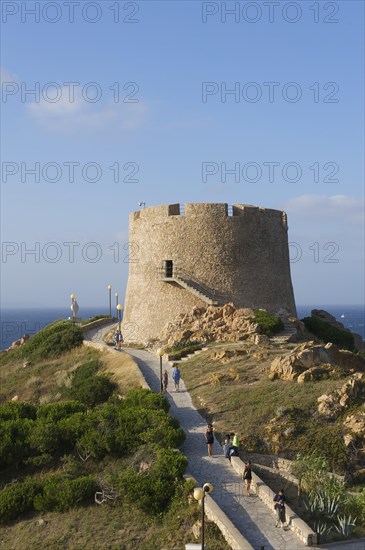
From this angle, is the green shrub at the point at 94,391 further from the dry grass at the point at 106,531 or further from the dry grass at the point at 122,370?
the dry grass at the point at 106,531

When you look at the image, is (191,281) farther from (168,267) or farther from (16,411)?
(16,411)

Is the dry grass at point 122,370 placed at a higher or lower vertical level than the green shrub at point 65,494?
higher

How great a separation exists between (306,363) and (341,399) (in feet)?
11.6

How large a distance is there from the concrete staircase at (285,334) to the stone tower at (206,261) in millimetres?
1983

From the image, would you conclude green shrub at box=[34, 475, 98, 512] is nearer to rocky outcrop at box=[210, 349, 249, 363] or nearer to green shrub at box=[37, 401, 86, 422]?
green shrub at box=[37, 401, 86, 422]

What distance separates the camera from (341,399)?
20.1m

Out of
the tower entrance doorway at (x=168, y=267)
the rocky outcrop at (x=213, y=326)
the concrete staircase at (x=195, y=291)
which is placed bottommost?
the rocky outcrop at (x=213, y=326)

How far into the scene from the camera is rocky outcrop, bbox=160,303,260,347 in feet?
101

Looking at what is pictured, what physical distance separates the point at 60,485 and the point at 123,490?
1.92 metres

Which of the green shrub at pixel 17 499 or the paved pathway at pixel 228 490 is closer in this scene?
the paved pathway at pixel 228 490

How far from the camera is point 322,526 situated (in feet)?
44.7

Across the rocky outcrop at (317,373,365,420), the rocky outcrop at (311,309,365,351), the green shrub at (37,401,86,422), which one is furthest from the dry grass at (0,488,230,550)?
the rocky outcrop at (311,309,365,351)

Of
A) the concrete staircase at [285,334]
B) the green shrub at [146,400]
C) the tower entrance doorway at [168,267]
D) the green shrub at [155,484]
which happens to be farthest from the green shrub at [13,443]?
the tower entrance doorway at [168,267]

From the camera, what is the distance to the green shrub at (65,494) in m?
15.2
